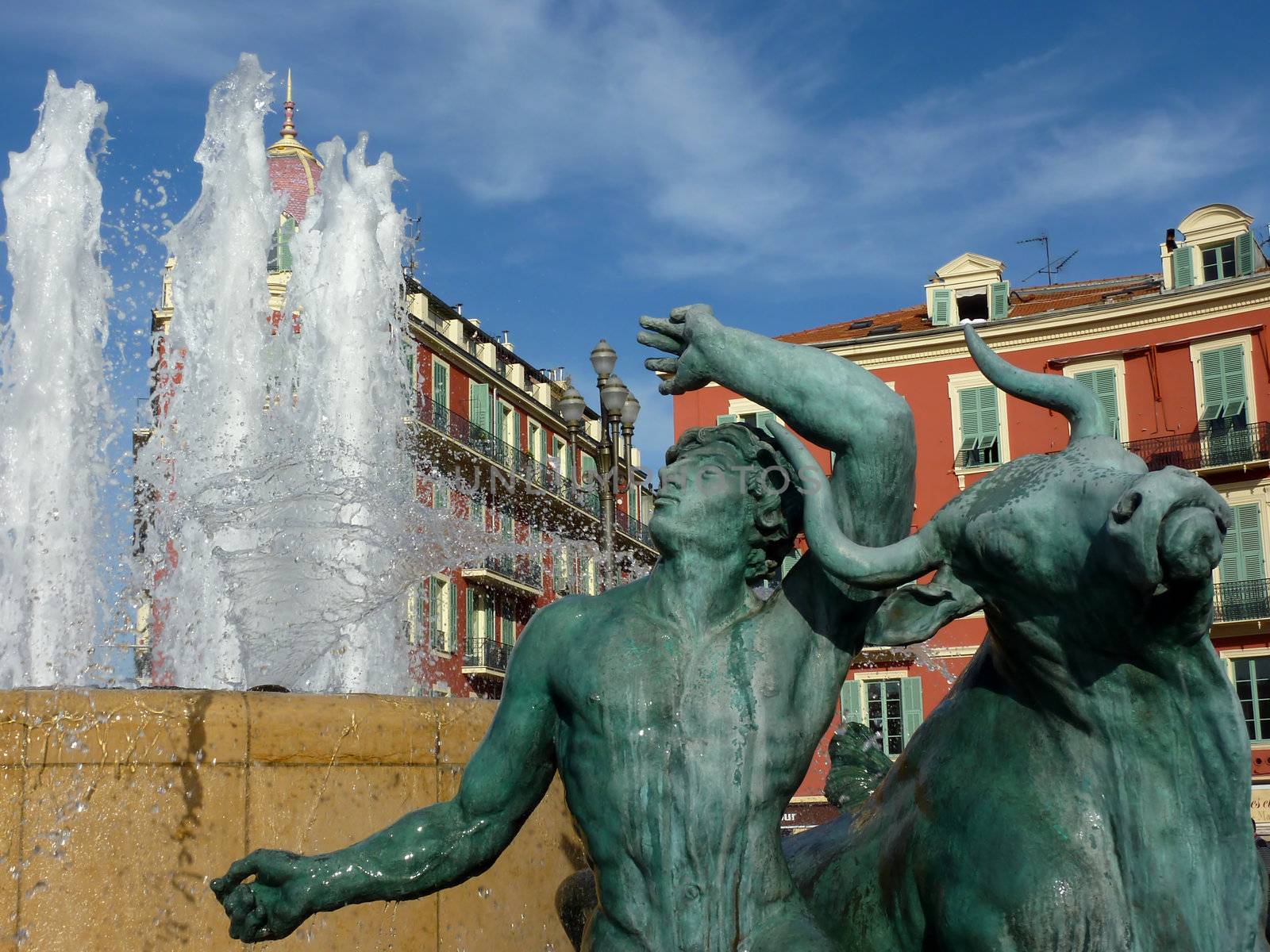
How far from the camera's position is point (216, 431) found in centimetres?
2386

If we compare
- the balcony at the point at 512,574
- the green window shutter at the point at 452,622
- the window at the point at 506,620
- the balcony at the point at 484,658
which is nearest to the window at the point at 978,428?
the balcony at the point at 512,574

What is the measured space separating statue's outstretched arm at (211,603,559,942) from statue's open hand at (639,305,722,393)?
0.40 metres

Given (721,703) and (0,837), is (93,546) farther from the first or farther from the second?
(721,703)

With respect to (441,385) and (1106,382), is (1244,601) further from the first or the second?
(441,385)

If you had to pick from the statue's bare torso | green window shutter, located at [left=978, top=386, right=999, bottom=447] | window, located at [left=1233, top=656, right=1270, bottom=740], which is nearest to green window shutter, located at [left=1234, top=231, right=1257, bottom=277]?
green window shutter, located at [left=978, top=386, right=999, bottom=447]

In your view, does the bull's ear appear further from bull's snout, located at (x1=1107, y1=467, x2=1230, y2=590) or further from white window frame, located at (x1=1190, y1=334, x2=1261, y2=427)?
white window frame, located at (x1=1190, y1=334, x2=1261, y2=427)

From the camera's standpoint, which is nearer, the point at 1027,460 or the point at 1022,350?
the point at 1027,460

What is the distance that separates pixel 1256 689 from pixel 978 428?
8354 millimetres

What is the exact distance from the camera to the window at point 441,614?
38781 mm

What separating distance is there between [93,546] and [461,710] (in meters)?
15.1

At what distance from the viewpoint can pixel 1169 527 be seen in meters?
1.51

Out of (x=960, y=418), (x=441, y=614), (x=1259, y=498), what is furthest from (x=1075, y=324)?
(x=441, y=614)

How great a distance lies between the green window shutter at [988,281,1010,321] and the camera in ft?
118

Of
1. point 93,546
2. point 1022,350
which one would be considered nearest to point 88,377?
point 93,546
